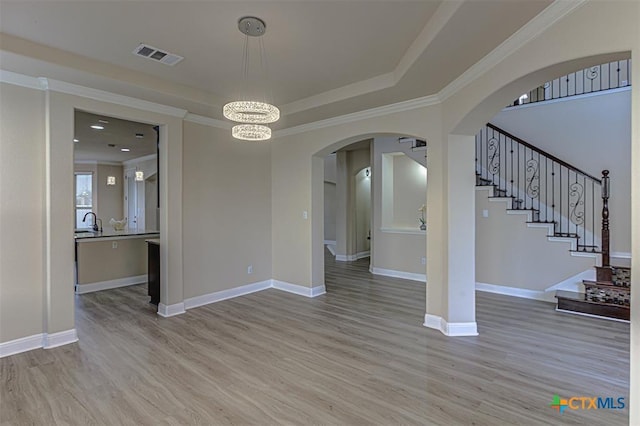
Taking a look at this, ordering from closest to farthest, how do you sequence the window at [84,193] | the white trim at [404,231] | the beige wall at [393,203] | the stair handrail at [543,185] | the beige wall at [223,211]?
1. the beige wall at [223,211]
2. the stair handrail at [543,185]
3. the white trim at [404,231]
4. the beige wall at [393,203]
5. the window at [84,193]

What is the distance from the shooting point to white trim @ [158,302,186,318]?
441cm

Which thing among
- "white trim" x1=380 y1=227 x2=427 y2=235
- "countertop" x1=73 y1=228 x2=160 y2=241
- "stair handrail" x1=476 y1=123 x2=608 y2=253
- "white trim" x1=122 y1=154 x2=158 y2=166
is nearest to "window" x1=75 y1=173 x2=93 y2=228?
"white trim" x1=122 y1=154 x2=158 y2=166

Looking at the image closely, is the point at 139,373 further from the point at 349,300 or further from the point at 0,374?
the point at 349,300

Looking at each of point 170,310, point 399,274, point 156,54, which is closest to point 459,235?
point 399,274

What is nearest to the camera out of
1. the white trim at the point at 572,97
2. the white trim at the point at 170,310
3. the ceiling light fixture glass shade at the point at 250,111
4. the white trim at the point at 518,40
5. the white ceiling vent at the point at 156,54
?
the white trim at the point at 518,40

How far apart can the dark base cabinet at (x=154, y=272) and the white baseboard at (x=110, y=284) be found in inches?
62.4

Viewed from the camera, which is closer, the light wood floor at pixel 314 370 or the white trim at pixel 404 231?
the light wood floor at pixel 314 370

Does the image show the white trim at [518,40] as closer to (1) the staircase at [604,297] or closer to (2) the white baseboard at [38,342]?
(1) the staircase at [604,297]

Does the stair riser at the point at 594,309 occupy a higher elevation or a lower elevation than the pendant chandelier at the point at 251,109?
lower

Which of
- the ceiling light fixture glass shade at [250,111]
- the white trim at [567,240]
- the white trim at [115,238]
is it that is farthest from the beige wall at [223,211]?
the white trim at [567,240]

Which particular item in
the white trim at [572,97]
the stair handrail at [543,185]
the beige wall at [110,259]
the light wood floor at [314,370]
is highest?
the white trim at [572,97]

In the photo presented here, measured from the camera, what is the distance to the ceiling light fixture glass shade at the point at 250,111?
298 centimetres

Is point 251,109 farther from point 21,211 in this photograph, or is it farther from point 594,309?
point 594,309

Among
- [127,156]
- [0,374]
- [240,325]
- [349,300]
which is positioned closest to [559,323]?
[349,300]
